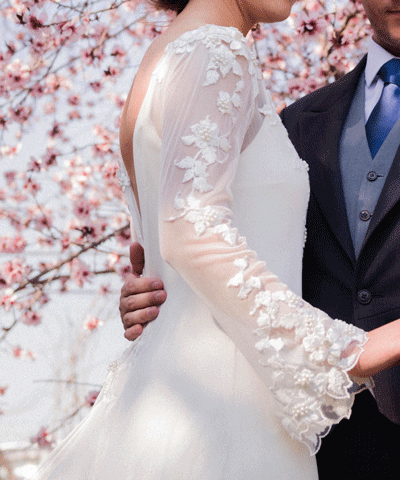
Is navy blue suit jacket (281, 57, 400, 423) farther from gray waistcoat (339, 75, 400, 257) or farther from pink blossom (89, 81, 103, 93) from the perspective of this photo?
pink blossom (89, 81, 103, 93)

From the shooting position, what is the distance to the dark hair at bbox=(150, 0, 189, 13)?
1774 mm

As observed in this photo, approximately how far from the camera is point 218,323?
135 cm

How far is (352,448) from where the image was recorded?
168 cm

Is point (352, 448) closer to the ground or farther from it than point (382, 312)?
closer to the ground

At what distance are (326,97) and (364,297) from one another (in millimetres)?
769

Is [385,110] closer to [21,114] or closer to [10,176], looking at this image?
[21,114]

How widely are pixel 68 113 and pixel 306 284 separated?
4.16 metres

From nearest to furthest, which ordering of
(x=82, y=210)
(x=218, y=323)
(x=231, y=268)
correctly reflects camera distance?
(x=231, y=268)
(x=218, y=323)
(x=82, y=210)

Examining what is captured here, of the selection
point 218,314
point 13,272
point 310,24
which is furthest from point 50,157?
point 218,314

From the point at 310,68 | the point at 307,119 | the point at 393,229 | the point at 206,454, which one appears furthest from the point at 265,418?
the point at 310,68

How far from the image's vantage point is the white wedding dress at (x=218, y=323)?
3.86 feet

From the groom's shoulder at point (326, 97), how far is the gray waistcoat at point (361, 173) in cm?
19

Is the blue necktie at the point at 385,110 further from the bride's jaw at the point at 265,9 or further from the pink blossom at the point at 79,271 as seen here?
the pink blossom at the point at 79,271

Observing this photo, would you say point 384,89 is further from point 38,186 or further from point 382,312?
point 38,186
